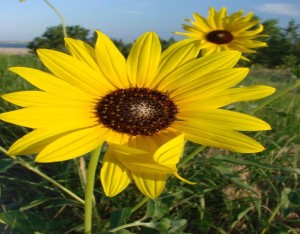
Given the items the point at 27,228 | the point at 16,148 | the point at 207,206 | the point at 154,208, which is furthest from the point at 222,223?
the point at 16,148

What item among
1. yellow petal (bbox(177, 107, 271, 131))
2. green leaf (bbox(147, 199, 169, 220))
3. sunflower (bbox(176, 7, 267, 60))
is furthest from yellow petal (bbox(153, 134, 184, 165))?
sunflower (bbox(176, 7, 267, 60))

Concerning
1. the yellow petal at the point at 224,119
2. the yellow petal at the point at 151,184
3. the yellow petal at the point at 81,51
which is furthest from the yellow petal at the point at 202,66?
the yellow petal at the point at 151,184

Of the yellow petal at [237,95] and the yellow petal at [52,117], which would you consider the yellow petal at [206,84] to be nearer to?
the yellow petal at [237,95]

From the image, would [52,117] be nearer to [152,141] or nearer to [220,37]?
[152,141]

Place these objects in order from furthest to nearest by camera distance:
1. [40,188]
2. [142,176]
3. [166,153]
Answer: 1. [40,188]
2. [142,176]
3. [166,153]

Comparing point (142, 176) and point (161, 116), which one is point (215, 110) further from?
point (142, 176)
